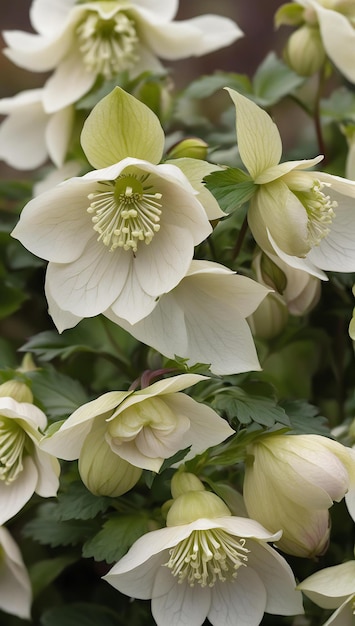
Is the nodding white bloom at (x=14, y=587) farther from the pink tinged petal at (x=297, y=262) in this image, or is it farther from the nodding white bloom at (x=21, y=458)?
the pink tinged petal at (x=297, y=262)

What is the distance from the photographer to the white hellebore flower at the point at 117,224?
567 millimetres

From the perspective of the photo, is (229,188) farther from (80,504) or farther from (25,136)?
(25,136)

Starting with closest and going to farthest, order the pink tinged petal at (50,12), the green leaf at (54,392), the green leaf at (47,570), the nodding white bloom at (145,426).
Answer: the nodding white bloom at (145,426), the green leaf at (54,392), the green leaf at (47,570), the pink tinged petal at (50,12)

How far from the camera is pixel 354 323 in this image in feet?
2.03

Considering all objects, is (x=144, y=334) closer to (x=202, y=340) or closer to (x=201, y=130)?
(x=202, y=340)

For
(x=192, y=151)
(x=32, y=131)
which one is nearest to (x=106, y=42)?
(x=32, y=131)

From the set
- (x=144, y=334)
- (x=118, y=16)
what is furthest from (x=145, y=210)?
(x=118, y=16)

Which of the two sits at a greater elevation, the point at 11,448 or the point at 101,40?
the point at 101,40

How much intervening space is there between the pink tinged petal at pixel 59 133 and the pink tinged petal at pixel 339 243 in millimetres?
326

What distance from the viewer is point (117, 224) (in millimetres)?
612

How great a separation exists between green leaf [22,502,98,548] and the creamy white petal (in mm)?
101

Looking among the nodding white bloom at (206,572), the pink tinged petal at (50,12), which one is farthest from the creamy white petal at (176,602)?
the pink tinged petal at (50,12)

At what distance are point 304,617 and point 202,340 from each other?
287 millimetres

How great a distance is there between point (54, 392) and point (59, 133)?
1.02ft
